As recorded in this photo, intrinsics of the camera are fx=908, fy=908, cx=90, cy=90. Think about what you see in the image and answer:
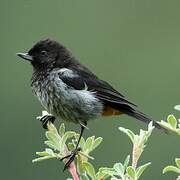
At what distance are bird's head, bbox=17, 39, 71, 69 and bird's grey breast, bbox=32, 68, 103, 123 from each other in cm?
10

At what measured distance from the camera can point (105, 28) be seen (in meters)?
24.1

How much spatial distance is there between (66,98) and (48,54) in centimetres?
46

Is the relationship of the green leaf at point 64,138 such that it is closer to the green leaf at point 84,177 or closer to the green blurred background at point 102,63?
the green leaf at point 84,177

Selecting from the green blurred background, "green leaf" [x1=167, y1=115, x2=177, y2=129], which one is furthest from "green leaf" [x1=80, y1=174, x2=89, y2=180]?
the green blurred background

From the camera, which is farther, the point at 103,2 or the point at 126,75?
the point at 103,2

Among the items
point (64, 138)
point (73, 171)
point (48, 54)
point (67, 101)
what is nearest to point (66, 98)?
point (67, 101)

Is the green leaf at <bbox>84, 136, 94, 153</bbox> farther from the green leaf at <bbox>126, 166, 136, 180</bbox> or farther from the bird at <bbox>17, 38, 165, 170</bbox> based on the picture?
the bird at <bbox>17, 38, 165, 170</bbox>

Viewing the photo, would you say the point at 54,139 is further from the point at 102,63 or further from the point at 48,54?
the point at 102,63

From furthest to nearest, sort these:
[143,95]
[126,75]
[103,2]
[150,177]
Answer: [103,2] < [126,75] < [143,95] < [150,177]

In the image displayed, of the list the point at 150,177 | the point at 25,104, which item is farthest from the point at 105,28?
the point at 150,177

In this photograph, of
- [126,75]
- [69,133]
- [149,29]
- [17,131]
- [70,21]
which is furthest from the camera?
[70,21]

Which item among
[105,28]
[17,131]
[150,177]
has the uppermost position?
[105,28]

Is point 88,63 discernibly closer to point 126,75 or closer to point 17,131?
point 126,75

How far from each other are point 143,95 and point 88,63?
10.9ft
